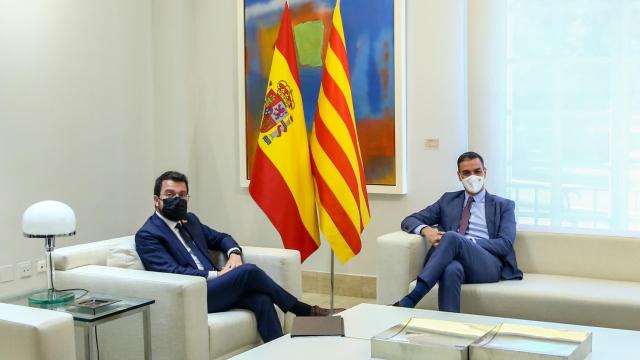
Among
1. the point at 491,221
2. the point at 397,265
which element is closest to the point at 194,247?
the point at 397,265

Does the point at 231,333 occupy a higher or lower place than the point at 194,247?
lower

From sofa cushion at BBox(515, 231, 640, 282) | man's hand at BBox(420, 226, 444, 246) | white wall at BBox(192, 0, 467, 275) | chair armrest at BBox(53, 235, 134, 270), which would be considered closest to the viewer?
chair armrest at BBox(53, 235, 134, 270)

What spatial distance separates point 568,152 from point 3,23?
12.3 feet

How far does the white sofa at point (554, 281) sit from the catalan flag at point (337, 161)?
36 cm

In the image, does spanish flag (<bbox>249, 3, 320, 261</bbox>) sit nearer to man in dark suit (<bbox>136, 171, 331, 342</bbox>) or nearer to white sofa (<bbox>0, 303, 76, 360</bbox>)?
man in dark suit (<bbox>136, 171, 331, 342</bbox>)

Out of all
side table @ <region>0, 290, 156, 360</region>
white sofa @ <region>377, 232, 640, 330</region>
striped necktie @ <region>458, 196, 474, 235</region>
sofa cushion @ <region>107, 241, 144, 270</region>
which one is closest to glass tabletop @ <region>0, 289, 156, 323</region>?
side table @ <region>0, 290, 156, 360</region>

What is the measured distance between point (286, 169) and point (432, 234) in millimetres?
1004

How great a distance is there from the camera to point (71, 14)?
521 centimetres

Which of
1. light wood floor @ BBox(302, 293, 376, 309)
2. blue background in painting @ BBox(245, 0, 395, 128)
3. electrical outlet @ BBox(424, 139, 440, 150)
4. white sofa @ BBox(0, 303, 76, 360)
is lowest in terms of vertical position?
light wood floor @ BBox(302, 293, 376, 309)

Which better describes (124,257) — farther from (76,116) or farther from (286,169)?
(76,116)

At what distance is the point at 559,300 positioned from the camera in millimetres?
3857

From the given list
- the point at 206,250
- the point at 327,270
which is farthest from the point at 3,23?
the point at 327,270

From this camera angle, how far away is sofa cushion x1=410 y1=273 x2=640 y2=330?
3.74 metres

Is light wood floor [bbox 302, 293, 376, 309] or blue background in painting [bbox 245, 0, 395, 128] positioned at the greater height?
blue background in painting [bbox 245, 0, 395, 128]
